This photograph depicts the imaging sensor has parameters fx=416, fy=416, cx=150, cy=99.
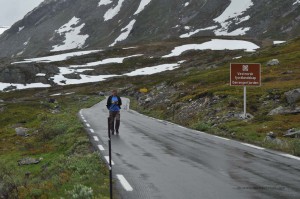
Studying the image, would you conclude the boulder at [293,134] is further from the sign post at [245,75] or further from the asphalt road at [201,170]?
the sign post at [245,75]

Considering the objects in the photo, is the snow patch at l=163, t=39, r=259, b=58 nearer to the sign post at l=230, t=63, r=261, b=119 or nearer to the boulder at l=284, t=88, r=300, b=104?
the boulder at l=284, t=88, r=300, b=104

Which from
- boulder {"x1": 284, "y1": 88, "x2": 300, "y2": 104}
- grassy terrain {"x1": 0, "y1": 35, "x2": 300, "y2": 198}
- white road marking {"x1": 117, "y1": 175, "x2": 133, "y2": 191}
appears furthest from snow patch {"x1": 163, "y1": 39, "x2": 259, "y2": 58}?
white road marking {"x1": 117, "y1": 175, "x2": 133, "y2": 191}

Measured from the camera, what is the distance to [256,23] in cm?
16425

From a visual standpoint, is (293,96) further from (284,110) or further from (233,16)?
(233,16)

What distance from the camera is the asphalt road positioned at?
30.8ft

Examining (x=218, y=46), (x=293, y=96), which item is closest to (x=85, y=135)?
(x=293, y=96)

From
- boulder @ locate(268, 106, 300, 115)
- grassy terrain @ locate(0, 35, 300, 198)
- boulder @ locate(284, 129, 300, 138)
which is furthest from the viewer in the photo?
boulder @ locate(268, 106, 300, 115)

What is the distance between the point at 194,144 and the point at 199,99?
57.8 ft

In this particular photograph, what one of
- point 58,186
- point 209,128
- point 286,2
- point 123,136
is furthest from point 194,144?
point 286,2

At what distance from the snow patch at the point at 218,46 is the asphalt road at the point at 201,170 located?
106797 millimetres

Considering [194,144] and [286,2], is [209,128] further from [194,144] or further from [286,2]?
[286,2]

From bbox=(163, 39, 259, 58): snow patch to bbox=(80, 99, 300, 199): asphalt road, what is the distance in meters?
107

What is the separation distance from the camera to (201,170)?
11977 mm

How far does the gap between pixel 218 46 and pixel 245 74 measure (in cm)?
10589
